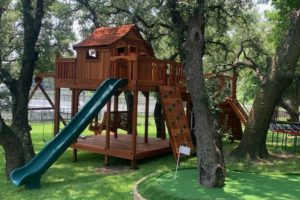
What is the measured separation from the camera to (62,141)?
440 inches

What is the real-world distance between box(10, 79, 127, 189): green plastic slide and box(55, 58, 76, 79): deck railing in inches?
82.3

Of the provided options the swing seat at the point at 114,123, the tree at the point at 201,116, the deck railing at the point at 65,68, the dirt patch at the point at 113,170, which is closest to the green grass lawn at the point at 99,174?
the dirt patch at the point at 113,170

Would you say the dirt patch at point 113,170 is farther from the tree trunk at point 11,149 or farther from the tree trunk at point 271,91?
the tree trunk at point 271,91

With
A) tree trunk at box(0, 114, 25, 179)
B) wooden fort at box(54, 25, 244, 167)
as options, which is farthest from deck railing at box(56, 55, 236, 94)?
tree trunk at box(0, 114, 25, 179)

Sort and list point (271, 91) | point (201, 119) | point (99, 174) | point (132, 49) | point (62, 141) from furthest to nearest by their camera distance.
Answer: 1. point (132, 49)
2. point (271, 91)
3. point (99, 174)
4. point (62, 141)
5. point (201, 119)

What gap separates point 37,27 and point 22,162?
4.64 m

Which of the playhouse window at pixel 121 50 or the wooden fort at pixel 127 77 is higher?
the playhouse window at pixel 121 50

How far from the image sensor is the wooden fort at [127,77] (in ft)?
41.3

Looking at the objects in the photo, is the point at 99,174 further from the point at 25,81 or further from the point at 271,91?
the point at 271,91

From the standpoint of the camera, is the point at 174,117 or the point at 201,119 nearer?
the point at 201,119

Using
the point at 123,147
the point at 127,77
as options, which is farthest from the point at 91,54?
the point at 123,147

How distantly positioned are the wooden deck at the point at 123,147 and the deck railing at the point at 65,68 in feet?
7.76

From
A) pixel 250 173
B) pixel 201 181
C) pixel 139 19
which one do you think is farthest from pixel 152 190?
pixel 139 19

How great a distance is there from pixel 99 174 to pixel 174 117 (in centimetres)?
310
